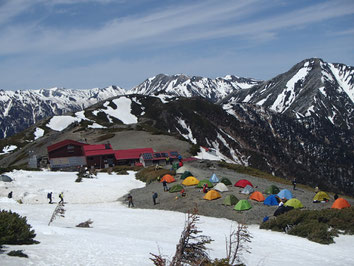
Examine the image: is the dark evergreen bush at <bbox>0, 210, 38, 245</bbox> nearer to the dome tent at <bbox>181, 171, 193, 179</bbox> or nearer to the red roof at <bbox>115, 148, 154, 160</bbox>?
the dome tent at <bbox>181, 171, 193, 179</bbox>

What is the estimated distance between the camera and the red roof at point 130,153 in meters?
88.9

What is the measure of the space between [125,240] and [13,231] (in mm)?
7033

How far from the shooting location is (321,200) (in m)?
40.6

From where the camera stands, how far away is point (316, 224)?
27156 mm

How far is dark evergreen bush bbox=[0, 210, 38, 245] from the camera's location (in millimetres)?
14865

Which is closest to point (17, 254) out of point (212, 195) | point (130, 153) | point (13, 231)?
point (13, 231)

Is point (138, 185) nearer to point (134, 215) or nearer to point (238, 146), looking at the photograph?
point (134, 215)

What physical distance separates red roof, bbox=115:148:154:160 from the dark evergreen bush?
72325mm

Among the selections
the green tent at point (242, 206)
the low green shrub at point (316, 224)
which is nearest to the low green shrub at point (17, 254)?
the low green shrub at point (316, 224)

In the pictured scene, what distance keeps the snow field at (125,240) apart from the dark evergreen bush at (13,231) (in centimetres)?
57

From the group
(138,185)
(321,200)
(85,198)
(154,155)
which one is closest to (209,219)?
(321,200)

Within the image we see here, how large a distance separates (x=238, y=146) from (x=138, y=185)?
457 feet

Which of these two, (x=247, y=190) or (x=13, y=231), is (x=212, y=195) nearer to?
(x=247, y=190)

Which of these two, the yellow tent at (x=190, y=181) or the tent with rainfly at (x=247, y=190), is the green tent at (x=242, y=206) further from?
the yellow tent at (x=190, y=181)
